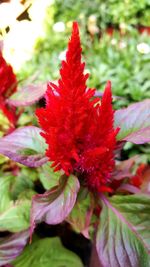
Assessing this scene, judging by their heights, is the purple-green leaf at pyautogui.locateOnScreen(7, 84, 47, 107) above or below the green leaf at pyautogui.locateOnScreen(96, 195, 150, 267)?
above

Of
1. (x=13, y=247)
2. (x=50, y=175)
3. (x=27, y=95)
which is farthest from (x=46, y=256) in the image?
(x=27, y=95)

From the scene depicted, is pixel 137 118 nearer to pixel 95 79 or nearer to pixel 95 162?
pixel 95 162

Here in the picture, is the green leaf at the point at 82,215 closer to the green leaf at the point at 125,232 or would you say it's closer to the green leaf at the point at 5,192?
the green leaf at the point at 125,232

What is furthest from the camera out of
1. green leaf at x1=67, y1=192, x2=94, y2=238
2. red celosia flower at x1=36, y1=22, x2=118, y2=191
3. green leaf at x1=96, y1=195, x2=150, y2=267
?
green leaf at x1=67, y1=192, x2=94, y2=238

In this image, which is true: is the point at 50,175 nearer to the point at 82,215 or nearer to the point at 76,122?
the point at 82,215

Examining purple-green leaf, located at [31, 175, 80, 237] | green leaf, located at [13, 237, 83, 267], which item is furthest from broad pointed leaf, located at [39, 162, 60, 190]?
green leaf, located at [13, 237, 83, 267]

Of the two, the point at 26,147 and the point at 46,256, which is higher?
the point at 26,147

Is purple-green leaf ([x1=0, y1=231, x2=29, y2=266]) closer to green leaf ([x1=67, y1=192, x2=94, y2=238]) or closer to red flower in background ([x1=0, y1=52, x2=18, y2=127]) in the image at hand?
green leaf ([x1=67, y1=192, x2=94, y2=238])
